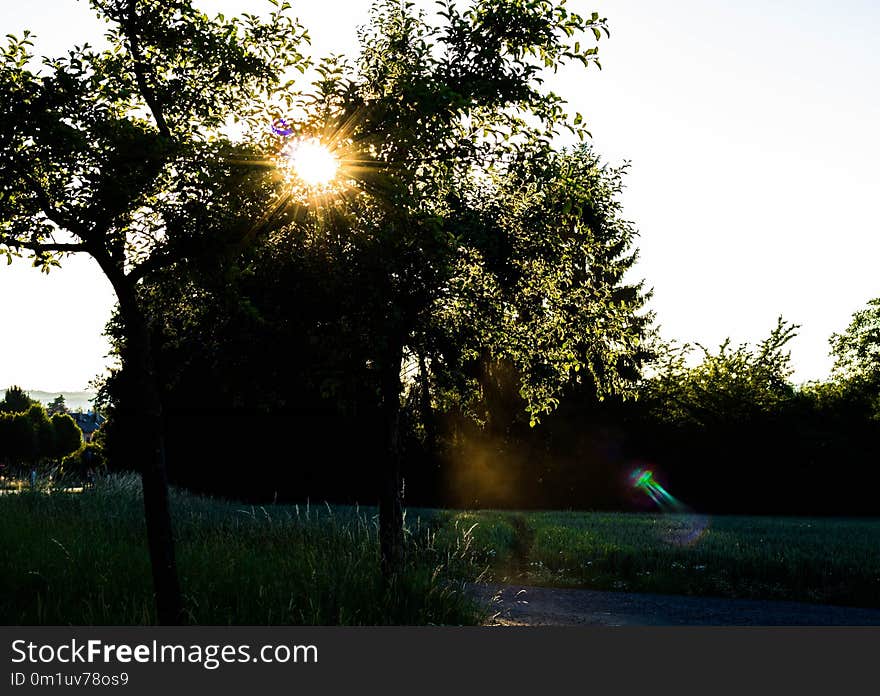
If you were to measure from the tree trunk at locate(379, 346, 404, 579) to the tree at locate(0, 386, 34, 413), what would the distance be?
195ft

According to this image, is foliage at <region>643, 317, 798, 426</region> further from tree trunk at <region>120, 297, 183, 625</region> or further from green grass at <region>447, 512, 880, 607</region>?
tree trunk at <region>120, 297, 183, 625</region>

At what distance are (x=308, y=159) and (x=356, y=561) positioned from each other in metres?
4.62

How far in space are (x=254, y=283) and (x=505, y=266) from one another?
2958mm

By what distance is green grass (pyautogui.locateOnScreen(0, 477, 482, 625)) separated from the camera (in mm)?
6969

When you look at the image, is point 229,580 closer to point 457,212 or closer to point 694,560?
point 457,212

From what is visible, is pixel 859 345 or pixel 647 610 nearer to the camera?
pixel 647 610

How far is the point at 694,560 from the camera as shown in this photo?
1390cm

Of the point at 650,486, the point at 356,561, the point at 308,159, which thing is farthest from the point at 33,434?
the point at 308,159

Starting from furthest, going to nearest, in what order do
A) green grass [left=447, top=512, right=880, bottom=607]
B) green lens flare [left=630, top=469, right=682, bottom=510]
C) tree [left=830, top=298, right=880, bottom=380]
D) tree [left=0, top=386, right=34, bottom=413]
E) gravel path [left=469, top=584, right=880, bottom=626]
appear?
tree [left=0, top=386, right=34, bottom=413]
tree [left=830, top=298, right=880, bottom=380]
green lens flare [left=630, top=469, right=682, bottom=510]
green grass [left=447, top=512, right=880, bottom=607]
gravel path [left=469, top=584, right=880, bottom=626]

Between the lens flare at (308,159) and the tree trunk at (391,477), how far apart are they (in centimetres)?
250

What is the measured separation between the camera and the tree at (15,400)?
2379 inches

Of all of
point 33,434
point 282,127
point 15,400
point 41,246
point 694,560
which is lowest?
point 694,560

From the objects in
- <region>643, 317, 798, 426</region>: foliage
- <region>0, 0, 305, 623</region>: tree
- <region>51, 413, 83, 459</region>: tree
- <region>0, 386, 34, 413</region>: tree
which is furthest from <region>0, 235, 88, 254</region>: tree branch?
<region>0, 386, 34, 413</region>: tree

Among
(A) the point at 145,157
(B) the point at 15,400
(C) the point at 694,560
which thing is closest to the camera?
(A) the point at 145,157
